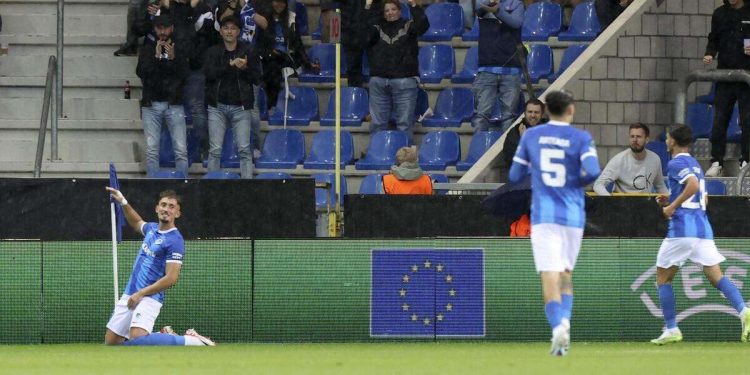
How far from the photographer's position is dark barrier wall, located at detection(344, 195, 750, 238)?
17.0 m

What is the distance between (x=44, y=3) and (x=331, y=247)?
8.53 metres

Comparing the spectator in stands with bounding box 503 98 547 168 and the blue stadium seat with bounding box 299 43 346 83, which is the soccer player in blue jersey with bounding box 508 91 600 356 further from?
the blue stadium seat with bounding box 299 43 346 83

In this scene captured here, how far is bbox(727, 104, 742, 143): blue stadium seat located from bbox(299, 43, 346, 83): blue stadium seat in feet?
16.7

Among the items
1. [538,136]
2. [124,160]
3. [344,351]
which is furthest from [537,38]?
[538,136]

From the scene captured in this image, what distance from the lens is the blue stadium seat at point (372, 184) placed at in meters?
20.3

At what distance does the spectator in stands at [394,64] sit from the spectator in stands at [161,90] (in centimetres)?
241

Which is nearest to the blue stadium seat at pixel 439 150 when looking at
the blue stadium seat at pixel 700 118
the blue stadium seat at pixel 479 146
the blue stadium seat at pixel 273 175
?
the blue stadium seat at pixel 479 146

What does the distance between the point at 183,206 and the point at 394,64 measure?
15.2 ft

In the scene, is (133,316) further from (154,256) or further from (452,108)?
(452,108)

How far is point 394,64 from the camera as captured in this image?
68.7 feet

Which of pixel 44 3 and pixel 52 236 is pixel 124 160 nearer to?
pixel 44 3

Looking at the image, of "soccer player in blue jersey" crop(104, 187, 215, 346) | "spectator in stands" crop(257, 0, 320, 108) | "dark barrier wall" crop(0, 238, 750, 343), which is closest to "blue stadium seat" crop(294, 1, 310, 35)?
"spectator in stands" crop(257, 0, 320, 108)

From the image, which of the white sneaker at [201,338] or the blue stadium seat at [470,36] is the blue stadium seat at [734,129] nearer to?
the blue stadium seat at [470,36]

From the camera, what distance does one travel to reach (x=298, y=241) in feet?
54.2
